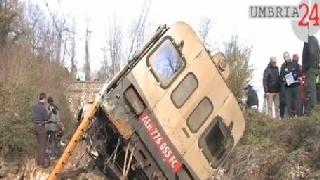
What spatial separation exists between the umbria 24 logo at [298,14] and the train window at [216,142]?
2.41 metres

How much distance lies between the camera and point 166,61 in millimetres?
9406

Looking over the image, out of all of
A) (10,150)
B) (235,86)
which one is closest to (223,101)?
(235,86)

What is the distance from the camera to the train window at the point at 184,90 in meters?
9.27

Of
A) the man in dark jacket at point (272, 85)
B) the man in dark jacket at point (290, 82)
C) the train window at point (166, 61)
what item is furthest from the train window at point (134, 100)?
the man in dark jacket at point (272, 85)

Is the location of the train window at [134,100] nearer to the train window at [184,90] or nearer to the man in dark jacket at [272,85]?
the train window at [184,90]

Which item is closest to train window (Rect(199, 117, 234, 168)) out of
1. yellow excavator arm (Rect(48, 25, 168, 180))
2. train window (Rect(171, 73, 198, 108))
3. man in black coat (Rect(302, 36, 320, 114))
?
train window (Rect(171, 73, 198, 108))

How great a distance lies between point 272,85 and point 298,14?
5.66 meters

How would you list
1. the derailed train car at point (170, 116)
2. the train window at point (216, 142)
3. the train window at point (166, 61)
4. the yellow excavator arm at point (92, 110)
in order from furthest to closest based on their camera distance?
1. the train window at point (216, 142)
2. the train window at point (166, 61)
3. the derailed train car at point (170, 116)
4. the yellow excavator arm at point (92, 110)

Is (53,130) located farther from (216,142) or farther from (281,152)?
(281,152)

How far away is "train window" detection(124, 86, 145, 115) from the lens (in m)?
9.20

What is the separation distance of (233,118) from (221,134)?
32cm

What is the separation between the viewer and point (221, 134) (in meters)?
9.65

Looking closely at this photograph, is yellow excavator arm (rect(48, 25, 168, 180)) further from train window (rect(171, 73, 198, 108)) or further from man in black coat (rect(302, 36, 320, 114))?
man in black coat (rect(302, 36, 320, 114))

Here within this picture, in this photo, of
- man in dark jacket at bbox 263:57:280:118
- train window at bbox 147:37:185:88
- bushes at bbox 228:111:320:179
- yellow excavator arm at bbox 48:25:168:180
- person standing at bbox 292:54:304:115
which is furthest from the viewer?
man in dark jacket at bbox 263:57:280:118
